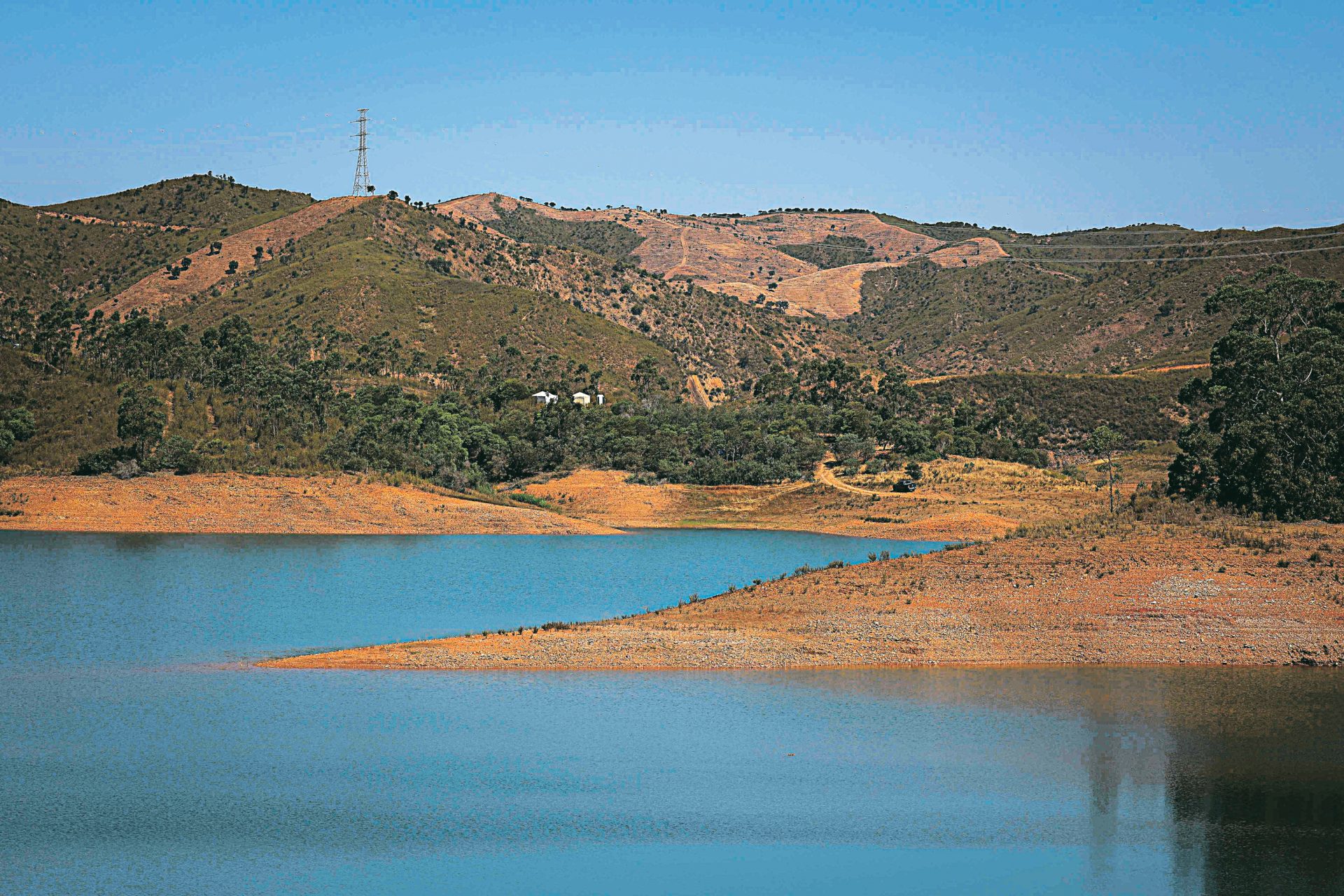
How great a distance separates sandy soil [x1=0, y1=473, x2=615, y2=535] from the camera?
6750 cm

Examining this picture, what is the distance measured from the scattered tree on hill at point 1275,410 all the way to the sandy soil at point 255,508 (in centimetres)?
3560

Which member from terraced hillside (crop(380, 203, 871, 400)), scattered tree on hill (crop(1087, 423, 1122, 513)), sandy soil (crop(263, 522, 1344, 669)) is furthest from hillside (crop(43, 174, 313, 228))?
sandy soil (crop(263, 522, 1344, 669))

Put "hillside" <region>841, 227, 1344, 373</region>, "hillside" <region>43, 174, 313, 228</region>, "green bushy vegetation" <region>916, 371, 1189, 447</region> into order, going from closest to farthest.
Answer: "green bushy vegetation" <region>916, 371, 1189, 447</region> < "hillside" <region>841, 227, 1344, 373</region> < "hillside" <region>43, 174, 313, 228</region>

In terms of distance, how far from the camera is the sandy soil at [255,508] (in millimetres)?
67500

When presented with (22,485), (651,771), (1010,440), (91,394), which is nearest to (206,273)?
(91,394)

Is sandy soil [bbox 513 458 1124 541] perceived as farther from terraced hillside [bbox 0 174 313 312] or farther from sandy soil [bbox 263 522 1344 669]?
terraced hillside [bbox 0 174 313 312]

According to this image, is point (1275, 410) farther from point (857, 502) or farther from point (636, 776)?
point (636, 776)

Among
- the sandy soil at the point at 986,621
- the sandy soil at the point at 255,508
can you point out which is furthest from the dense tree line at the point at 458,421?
the sandy soil at the point at 986,621

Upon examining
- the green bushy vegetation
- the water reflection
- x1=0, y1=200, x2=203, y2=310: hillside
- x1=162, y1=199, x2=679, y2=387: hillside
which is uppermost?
x1=0, y1=200, x2=203, y2=310: hillside

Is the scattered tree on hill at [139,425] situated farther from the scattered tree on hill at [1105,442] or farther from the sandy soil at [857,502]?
the scattered tree on hill at [1105,442]

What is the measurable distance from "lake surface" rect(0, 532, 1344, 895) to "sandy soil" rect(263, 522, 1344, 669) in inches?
48.5

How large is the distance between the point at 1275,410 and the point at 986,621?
25.1 meters

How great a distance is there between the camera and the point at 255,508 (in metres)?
70.8

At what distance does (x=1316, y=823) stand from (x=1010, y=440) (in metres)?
88.2
